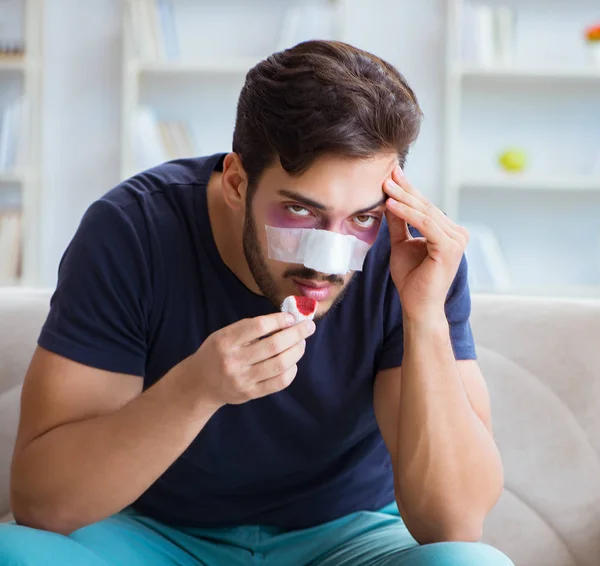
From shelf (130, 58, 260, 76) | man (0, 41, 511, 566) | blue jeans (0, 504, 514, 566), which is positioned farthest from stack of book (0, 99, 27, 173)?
blue jeans (0, 504, 514, 566)

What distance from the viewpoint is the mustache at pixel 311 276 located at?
1338mm

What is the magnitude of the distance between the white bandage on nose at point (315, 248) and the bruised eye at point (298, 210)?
23 mm

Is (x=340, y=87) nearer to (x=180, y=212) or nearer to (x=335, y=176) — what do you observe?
(x=335, y=176)

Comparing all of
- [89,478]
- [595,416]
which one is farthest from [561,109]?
[89,478]

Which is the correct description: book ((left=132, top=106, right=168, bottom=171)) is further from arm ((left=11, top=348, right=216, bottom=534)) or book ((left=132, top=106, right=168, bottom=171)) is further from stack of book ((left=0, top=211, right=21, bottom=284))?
arm ((left=11, top=348, right=216, bottom=534))

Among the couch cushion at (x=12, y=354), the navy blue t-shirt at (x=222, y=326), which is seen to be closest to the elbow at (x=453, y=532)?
the navy blue t-shirt at (x=222, y=326)

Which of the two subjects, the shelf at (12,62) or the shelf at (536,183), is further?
the shelf at (12,62)

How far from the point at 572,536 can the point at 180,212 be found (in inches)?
36.9

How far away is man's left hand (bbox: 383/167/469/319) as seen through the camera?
4.38ft

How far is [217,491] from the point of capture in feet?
5.03

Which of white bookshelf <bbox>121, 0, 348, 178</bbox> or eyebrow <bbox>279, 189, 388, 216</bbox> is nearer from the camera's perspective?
eyebrow <bbox>279, 189, 388, 216</bbox>

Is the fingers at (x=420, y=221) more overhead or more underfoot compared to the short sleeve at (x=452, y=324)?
more overhead

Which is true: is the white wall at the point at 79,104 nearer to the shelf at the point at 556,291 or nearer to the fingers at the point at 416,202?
the shelf at the point at 556,291

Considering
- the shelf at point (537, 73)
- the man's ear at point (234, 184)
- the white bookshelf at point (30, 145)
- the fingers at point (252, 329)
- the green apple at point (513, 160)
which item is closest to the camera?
the fingers at point (252, 329)
